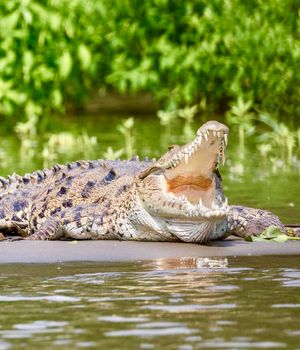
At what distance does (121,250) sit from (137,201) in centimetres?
64

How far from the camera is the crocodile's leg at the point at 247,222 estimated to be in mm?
10672

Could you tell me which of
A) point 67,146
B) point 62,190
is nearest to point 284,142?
point 67,146

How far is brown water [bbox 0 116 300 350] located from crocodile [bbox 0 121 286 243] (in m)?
0.52

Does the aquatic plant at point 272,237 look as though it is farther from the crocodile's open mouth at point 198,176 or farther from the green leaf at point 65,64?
the green leaf at point 65,64

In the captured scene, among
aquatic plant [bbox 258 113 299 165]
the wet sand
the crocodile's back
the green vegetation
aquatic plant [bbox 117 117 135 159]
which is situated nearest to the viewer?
the wet sand

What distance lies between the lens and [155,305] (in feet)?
25.9

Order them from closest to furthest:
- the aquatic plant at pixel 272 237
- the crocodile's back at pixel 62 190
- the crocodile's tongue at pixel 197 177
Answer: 1. the crocodile's tongue at pixel 197 177
2. the aquatic plant at pixel 272 237
3. the crocodile's back at pixel 62 190

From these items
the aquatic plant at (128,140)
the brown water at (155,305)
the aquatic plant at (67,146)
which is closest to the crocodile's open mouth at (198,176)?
the brown water at (155,305)

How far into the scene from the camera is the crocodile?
32.4 ft

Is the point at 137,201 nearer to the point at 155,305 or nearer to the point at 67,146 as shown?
the point at 155,305

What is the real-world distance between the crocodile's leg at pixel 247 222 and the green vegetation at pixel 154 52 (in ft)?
29.6

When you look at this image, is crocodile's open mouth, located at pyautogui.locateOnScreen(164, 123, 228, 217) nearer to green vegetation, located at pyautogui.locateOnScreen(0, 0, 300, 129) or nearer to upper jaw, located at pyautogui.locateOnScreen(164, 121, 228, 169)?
upper jaw, located at pyautogui.locateOnScreen(164, 121, 228, 169)

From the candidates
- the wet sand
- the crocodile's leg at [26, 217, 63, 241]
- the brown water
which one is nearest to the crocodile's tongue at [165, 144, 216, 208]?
the wet sand

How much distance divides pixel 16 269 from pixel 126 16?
16718 mm
